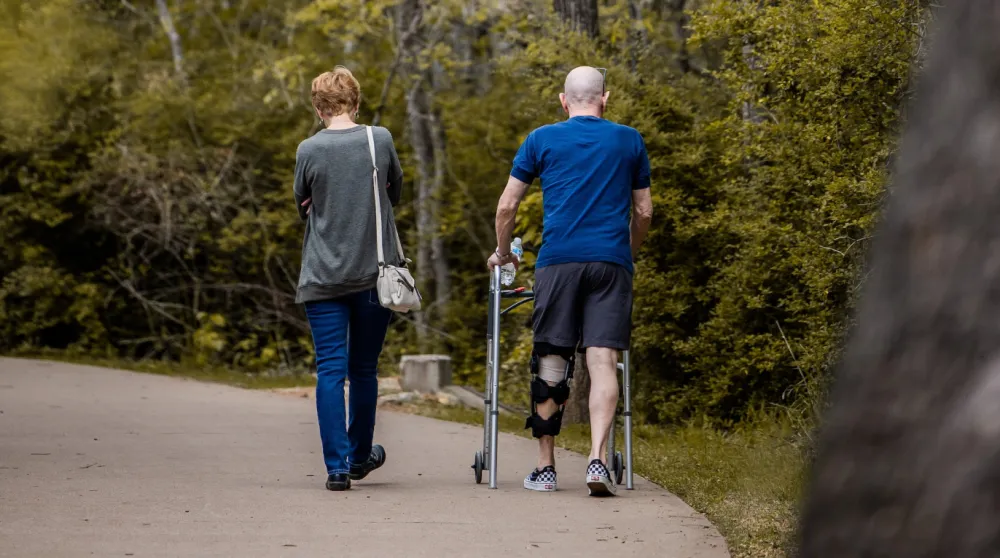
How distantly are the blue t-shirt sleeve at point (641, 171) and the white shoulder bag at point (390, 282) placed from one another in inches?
46.8

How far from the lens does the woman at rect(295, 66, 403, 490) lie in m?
7.07

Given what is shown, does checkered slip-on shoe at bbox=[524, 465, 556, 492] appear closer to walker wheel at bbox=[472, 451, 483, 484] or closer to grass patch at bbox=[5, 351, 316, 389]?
walker wheel at bbox=[472, 451, 483, 484]

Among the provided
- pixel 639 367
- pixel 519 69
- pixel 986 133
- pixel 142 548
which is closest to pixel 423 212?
pixel 519 69

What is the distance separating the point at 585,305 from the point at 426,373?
7112 millimetres

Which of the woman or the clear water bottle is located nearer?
the woman

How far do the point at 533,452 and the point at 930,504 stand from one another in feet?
21.7

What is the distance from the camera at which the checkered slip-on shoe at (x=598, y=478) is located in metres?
6.51

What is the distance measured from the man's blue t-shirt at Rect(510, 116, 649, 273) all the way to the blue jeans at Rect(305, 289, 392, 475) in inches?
38.0

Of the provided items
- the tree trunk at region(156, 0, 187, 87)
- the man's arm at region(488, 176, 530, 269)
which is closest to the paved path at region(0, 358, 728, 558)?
the man's arm at region(488, 176, 530, 269)

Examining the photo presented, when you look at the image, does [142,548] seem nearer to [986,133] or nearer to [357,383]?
[357,383]

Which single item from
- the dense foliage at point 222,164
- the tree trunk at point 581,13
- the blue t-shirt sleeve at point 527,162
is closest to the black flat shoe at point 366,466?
the blue t-shirt sleeve at point 527,162

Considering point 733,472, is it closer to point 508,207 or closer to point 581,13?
point 508,207

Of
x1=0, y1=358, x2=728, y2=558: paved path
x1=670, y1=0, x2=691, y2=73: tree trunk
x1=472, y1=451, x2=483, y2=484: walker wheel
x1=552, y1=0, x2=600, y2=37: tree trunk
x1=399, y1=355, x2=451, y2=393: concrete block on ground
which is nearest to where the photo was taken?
x1=0, y1=358, x2=728, y2=558: paved path

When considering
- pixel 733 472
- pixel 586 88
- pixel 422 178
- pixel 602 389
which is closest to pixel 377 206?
pixel 586 88
